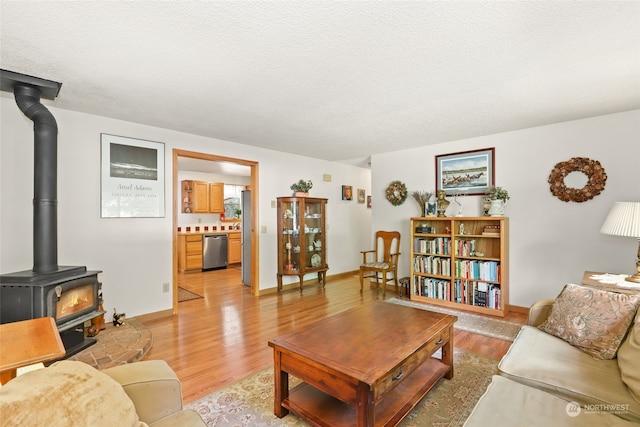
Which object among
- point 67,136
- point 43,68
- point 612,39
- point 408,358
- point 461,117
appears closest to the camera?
point 408,358

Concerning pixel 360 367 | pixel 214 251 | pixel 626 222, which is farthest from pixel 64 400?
pixel 214 251

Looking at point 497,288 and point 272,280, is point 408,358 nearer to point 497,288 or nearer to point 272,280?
point 497,288

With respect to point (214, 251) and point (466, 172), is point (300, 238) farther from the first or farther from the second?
point (214, 251)

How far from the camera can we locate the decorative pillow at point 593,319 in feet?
5.65

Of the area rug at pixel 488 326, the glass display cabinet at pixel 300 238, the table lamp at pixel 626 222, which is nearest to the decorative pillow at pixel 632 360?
the table lamp at pixel 626 222

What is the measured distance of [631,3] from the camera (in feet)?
5.15

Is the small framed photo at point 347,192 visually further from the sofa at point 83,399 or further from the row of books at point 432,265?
the sofa at point 83,399

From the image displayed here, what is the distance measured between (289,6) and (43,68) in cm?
202

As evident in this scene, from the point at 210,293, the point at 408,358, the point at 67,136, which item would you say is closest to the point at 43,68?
the point at 67,136

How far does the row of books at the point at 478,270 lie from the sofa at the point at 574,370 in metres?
1.63

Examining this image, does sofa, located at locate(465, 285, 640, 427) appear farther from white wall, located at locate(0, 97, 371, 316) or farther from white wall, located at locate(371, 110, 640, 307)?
white wall, located at locate(0, 97, 371, 316)

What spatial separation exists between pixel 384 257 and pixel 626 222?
10.2 feet

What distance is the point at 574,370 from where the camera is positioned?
Result: 158 cm

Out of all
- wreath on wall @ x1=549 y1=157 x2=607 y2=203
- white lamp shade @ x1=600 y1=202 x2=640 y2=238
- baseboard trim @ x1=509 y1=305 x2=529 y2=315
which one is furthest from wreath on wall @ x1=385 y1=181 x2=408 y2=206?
white lamp shade @ x1=600 y1=202 x2=640 y2=238
